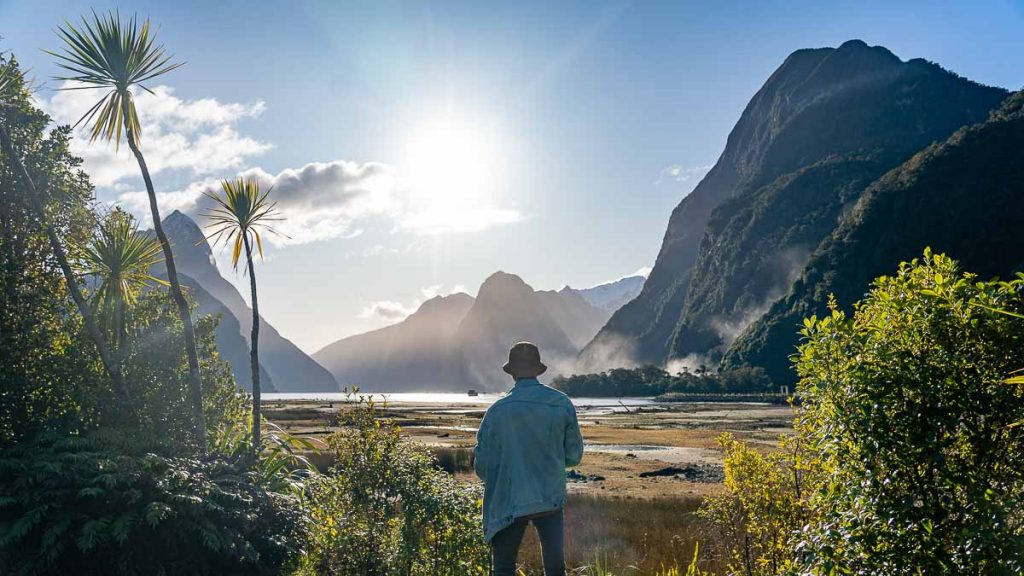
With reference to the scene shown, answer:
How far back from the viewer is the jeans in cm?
449

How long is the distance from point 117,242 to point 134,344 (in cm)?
190

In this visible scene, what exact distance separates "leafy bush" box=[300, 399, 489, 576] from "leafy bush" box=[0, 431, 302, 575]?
1.12 metres

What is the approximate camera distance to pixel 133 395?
10.6 meters

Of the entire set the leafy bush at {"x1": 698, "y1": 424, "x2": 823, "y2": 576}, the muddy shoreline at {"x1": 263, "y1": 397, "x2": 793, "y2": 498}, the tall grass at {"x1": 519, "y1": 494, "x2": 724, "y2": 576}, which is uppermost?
the leafy bush at {"x1": 698, "y1": 424, "x2": 823, "y2": 576}

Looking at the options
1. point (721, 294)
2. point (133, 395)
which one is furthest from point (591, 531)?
point (721, 294)

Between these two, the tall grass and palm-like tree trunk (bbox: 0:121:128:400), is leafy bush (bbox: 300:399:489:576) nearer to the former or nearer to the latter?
the tall grass

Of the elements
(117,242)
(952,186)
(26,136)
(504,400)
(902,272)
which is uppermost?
(952,186)

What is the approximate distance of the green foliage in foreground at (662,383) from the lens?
123562mm

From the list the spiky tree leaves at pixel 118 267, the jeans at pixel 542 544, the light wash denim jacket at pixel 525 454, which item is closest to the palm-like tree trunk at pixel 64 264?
the spiky tree leaves at pixel 118 267

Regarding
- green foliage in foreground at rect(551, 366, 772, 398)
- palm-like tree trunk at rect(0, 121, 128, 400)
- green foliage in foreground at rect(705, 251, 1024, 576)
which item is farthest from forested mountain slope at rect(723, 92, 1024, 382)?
green foliage in foreground at rect(705, 251, 1024, 576)

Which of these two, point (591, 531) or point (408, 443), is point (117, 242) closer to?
point (408, 443)

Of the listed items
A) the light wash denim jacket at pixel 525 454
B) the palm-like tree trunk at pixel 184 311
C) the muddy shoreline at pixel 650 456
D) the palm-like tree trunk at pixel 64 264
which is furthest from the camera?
the muddy shoreline at pixel 650 456

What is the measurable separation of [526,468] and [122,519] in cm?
453

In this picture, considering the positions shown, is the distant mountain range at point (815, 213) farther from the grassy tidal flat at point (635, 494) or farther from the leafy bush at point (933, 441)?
the leafy bush at point (933, 441)
